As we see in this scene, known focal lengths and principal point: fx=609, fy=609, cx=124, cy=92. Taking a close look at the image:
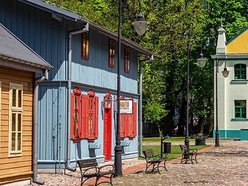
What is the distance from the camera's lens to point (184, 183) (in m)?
18.5

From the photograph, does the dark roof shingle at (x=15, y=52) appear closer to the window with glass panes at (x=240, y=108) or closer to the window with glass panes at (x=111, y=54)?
the window with glass panes at (x=111, y=54)

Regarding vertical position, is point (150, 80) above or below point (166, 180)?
above

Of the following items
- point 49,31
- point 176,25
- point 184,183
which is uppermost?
point 176,25

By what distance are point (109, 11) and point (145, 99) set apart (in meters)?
7.44

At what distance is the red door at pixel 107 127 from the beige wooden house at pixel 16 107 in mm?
7895

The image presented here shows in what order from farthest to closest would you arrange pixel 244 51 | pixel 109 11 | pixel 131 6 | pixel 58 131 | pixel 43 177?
pixel 244 51 < pixel 109 11 < pixel 131 6 < pixel 58 131 < pixel 43 177

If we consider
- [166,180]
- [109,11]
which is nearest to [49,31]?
[166,180]

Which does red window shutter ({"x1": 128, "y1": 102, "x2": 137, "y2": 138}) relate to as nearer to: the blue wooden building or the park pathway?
the park pathway

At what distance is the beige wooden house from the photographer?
15922mm

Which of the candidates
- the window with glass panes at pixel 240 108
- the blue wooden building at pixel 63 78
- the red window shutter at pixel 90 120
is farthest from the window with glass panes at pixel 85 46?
the window with glass panes at pixel 240 108

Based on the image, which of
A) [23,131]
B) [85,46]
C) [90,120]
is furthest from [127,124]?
[23,131]

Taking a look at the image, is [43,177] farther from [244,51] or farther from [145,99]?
[244,51]

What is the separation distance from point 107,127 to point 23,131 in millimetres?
8893

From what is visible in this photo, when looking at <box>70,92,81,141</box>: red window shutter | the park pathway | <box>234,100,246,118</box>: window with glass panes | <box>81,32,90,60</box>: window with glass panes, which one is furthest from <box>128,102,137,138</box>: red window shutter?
<box>234,100,246,118</box>: window with glass panes
